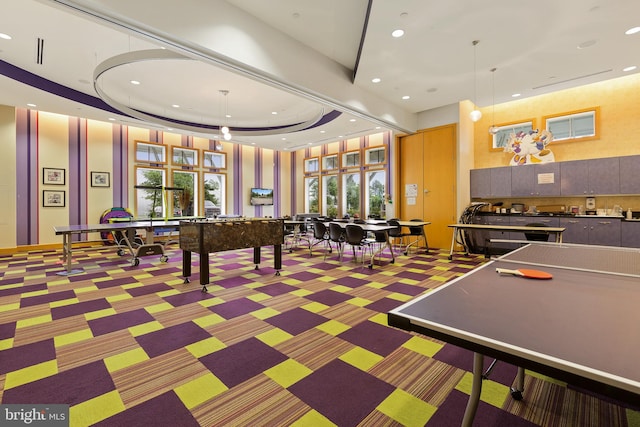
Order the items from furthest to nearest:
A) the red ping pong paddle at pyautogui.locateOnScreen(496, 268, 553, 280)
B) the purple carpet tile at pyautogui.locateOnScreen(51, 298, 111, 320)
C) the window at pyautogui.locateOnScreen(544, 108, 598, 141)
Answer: the window at pyautogui.locateOnScreen(544, 108, 598, 141)
the purple carpet tile at pyautogui.locateOnScreen(51, 298, 111, 320)
the red ping pong paddle at pyautogui.locateOnScreen(496, 268, 553, 280)

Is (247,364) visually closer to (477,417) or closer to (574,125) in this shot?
(477,417)

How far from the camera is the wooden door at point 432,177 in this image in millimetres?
7859

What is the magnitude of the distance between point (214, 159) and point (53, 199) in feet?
16.6

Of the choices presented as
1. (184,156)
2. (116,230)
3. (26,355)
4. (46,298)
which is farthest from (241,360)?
(184,156)

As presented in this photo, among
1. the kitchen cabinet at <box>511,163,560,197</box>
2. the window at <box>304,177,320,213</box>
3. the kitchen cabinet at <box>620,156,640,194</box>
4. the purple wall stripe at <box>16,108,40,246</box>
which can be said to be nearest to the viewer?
the kitchen cabinet at <box>620,156,640,194</box>

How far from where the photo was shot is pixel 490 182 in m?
7.70

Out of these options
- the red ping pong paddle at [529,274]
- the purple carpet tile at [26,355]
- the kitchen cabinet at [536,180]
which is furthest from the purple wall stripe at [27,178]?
the kitchen cabinet at [536,180]

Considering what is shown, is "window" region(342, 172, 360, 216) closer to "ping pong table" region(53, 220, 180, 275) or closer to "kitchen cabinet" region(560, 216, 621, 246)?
"kitchen cabinet" region(560, 216, 621, 246)

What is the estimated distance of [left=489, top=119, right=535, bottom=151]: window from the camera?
25.0 feet

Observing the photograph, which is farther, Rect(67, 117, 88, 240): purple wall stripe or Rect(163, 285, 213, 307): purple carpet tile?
Rect(67, 117, 88, 240): purple wall stripe

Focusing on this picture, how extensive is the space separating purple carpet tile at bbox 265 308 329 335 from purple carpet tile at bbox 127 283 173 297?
7.16 ft

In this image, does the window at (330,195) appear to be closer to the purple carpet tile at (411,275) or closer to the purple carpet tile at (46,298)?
the purple carpet tile at (411,275)

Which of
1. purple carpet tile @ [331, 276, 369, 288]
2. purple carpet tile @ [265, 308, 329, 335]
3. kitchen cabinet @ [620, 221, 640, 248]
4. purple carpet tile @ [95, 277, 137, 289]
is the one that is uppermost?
kitchen cabinet @ [620, 221, 640, 248]

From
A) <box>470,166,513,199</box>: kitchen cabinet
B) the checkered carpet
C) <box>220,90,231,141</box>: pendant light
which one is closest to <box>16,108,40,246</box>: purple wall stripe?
the checkered carpet
